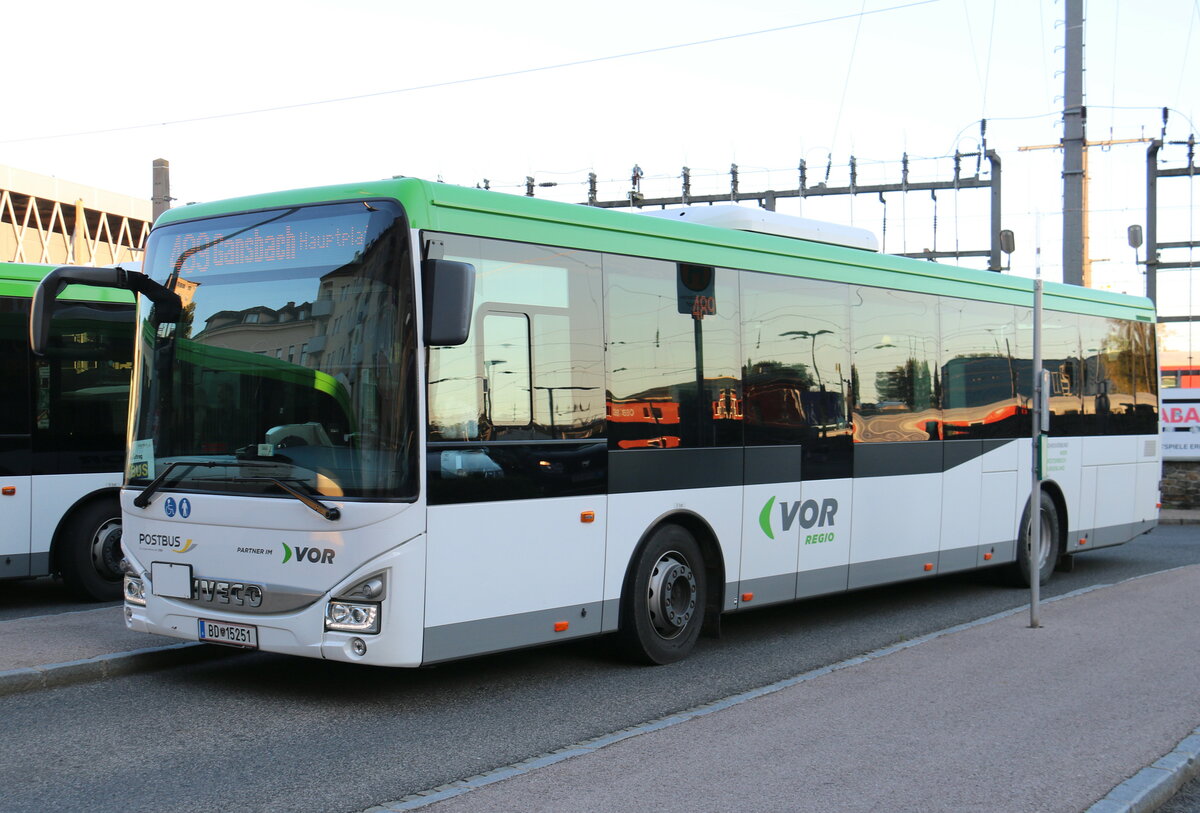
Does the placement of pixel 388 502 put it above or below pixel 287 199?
below

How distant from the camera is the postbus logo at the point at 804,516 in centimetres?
970

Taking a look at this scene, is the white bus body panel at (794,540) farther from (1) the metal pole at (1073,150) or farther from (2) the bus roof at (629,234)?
(1) the metal pole at (1073,150)

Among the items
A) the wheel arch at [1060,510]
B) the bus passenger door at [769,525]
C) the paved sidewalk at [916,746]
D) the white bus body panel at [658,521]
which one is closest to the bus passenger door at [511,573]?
the white bus body panel at [658,521]

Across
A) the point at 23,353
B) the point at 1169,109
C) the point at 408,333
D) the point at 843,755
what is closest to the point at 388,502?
the point at 408,333

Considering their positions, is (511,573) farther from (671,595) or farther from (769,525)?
(769,525)

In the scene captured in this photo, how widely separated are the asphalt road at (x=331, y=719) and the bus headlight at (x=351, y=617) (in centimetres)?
55

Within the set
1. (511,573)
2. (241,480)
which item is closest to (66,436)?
(241,480)

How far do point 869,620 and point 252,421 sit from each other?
6.21 m

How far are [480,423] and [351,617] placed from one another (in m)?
1.31

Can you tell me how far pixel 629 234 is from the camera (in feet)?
28.5

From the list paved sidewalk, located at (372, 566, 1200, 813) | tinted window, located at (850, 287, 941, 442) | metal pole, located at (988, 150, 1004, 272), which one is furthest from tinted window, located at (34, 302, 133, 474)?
metal pole, located at (988, 150, 1004, 272)

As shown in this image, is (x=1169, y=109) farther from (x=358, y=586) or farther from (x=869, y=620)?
(x=358, y=586)

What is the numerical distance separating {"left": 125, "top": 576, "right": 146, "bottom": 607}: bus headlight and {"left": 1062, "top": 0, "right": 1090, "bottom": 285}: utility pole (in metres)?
→ 14.1

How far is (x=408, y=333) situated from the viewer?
705cm
